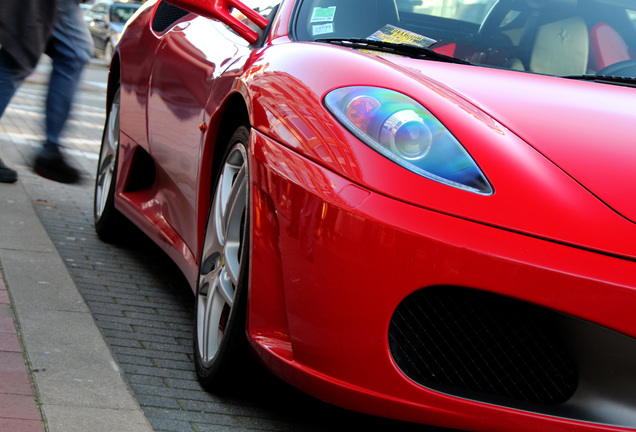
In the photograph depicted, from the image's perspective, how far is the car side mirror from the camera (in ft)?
11.0

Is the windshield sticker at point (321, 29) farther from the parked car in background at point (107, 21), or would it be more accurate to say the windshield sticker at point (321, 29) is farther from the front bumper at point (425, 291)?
the parked car in background at point (107, 21)

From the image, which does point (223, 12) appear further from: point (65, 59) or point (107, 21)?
point (107, 21)

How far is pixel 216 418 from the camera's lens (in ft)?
9.16

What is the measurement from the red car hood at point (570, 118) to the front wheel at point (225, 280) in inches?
23.8

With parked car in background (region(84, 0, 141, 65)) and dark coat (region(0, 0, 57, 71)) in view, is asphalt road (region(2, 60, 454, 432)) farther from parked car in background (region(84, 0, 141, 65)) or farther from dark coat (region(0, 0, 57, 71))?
parked car in background (region(84, 0, 141, 65))

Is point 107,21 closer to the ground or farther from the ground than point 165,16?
closer to the ground

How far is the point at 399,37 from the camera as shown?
329cm

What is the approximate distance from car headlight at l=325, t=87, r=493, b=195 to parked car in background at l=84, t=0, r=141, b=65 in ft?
68.2

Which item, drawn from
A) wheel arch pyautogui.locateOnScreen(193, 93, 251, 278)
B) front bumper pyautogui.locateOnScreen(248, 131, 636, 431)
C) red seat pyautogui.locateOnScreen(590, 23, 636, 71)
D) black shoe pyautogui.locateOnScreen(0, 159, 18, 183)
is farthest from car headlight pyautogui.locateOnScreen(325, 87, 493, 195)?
black shoe pyautogui.locateOnScreen(0, 159, 18, 183)

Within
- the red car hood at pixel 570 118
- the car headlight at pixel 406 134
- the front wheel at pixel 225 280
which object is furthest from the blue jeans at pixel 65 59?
the car headlight at pixel 406 134

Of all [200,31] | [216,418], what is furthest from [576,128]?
[200,31]

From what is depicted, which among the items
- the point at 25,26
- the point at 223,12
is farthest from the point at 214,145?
the point at 25,26

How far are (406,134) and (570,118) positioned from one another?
0.47 m

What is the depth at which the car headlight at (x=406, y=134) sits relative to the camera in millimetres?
2354
